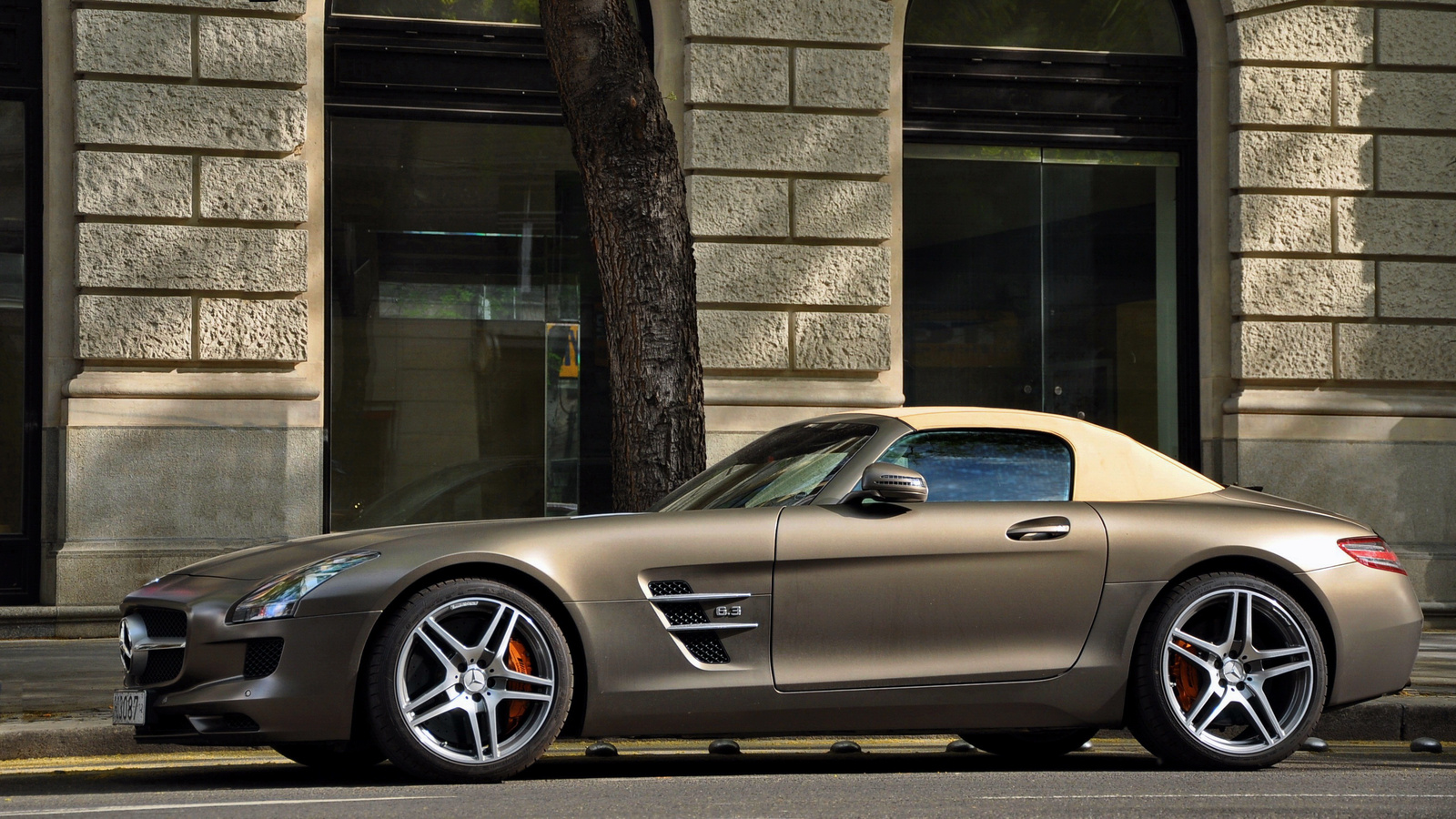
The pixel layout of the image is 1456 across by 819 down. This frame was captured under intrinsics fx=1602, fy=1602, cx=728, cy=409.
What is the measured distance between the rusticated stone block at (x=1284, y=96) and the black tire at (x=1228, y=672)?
7307 mm

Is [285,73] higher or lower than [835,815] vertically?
higher

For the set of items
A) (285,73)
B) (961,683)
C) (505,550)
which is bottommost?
(961,683)

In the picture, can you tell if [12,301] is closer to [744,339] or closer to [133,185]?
[133,185]

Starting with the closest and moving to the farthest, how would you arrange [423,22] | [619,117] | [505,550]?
[505,550], [619,117], [423,22]

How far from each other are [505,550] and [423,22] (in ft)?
23.5

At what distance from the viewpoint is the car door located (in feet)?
17.1

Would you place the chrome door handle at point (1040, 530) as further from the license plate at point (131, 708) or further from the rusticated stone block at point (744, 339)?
the rusticated stone block at point (744, 339)

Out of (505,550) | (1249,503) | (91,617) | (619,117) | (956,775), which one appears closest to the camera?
(505,550)

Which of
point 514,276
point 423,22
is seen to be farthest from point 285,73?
point 514,276

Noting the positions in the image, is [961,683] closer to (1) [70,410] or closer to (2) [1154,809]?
(2) [1154,809]

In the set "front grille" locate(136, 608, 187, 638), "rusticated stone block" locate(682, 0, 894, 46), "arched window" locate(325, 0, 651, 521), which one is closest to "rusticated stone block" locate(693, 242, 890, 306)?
"arched window" locate(325, 0, 651, 521)

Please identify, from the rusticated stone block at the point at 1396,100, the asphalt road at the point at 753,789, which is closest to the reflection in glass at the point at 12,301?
the asphalt road at the point at 753,789

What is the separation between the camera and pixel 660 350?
778 centimetres

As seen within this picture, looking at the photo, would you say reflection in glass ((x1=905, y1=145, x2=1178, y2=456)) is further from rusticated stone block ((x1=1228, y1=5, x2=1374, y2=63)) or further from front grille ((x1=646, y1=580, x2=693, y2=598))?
front grille ((x1=646, y1=580, x2=693, y2=598))
